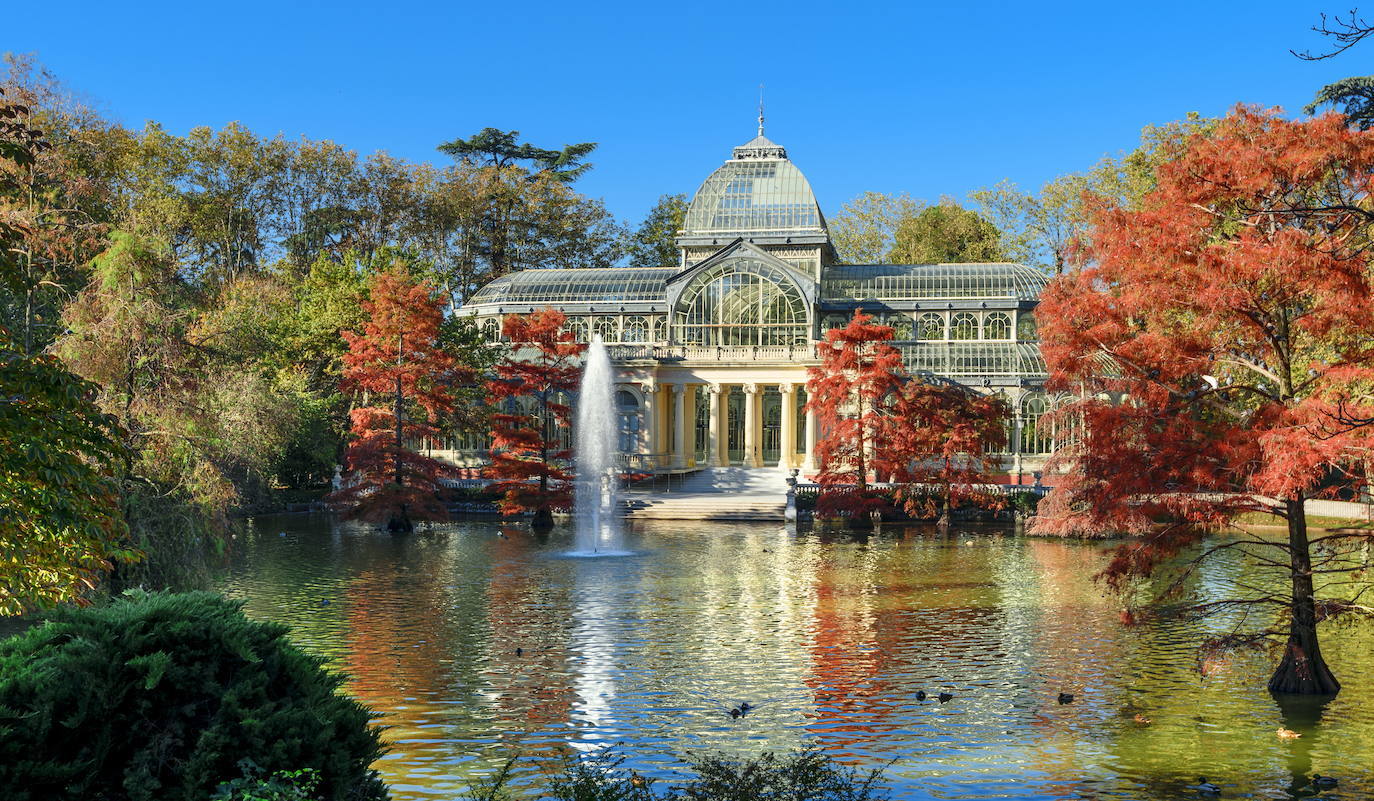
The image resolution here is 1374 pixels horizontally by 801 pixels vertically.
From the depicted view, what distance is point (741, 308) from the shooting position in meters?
52.8

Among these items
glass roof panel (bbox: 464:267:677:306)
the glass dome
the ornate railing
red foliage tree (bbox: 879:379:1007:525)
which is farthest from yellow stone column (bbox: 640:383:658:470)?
red foliage tree (bbox: 879:379:1007:525)

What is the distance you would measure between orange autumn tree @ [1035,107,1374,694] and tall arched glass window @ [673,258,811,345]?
116 feet

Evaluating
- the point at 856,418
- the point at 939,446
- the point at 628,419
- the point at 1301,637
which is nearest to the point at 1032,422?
the point at 939,446

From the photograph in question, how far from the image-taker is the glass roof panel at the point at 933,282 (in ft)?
172

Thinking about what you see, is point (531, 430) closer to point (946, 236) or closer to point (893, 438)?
point (893, 438)

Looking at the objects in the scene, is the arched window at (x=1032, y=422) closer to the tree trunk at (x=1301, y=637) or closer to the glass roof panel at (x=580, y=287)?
the glass roof panel at (x=580, y=287)

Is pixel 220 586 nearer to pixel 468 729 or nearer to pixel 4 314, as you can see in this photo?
pixel 4 314

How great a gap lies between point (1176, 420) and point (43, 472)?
13.5m

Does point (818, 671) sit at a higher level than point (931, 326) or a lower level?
lower

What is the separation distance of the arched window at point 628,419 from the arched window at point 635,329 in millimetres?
3256

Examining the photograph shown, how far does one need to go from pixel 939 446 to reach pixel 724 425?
54.2ft

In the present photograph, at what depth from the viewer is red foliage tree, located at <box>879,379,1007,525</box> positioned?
1510 inches

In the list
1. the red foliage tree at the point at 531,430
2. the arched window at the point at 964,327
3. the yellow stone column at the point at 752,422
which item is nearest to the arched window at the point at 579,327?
the yellow stone column at the point at 752,422

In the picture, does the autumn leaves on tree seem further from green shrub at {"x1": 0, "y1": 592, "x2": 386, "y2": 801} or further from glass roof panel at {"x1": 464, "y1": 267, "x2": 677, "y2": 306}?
green shrub at {"x1": 0, "y1": 592, "x2": 386, "y2": 801}
